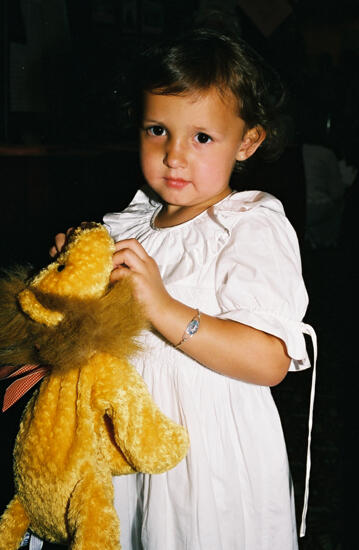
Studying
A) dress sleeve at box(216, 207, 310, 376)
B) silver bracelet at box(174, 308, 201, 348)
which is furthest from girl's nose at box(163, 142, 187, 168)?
silver bracelet at box(174, 308, 201, 348)

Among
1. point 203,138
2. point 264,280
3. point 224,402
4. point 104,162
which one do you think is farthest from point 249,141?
point 104,162

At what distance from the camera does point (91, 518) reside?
56cm

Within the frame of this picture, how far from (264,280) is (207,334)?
107 mm

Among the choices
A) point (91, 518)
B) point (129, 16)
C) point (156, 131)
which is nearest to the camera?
point (91, 518)

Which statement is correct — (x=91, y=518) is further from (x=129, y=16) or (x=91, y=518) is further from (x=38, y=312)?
(x=129, y=16)

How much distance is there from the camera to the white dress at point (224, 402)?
27.4 inches

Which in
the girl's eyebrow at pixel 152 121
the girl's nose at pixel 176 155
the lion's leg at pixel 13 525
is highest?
the girl's eyebrow at pixel 152 121

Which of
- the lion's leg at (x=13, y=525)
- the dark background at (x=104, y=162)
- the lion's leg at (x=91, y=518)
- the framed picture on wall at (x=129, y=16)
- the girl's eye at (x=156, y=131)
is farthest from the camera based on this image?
the framed picture on wall at (x=129, y=16)

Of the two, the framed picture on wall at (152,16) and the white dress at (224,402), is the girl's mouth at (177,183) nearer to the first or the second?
the white dress at (224,402)

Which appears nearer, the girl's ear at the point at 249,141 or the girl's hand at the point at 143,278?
the girl's hand at the point at 143,278

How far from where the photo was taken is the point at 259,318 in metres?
0.67

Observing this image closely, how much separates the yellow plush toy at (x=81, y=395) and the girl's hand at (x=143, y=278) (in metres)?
0.03

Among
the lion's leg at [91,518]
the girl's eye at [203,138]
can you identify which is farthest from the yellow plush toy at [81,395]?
the girl's eye at [203,138]

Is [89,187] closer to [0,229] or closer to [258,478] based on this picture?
[0,229]
